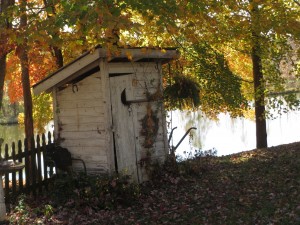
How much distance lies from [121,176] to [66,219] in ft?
5.11

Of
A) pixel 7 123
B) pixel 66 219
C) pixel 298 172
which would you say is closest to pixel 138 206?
pixel 66 219

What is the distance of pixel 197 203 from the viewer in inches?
302

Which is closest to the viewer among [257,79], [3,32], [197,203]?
[197,203]

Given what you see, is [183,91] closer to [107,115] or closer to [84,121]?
[107,115]

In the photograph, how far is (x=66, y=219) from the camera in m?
7.11

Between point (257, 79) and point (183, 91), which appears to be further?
point (257, 79)

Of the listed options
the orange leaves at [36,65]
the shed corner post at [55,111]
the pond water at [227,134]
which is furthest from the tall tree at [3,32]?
the pond water at [227,134]

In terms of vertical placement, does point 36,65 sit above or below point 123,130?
Answer: above

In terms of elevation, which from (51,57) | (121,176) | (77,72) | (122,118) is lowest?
(121,176)

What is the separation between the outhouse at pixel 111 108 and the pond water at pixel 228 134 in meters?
12.5

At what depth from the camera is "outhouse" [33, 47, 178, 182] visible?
8.52 m

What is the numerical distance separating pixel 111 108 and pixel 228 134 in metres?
22.9

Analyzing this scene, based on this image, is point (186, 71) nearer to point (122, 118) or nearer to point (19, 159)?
point (122, 118)

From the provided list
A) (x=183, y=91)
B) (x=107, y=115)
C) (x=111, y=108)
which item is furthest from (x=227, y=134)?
(x=107, y=115)
